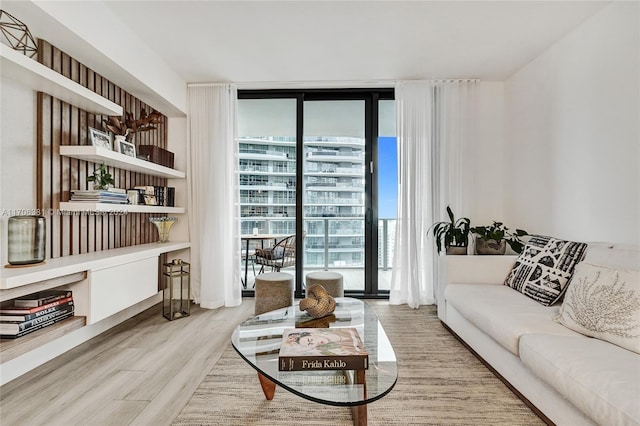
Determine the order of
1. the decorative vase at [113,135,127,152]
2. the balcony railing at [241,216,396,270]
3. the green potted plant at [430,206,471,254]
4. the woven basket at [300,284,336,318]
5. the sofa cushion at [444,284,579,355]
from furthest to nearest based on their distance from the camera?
1. the balcony railing at [241,216,396,270]
2. the green potted plant at [430,206,471,254]
3. the decorative vase at [113,135,127,152]
4. the woven basket at [300,284,336,318]
5. the sofa cushion at [444,284,579,355]

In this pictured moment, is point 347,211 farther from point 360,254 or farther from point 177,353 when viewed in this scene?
point 177,353

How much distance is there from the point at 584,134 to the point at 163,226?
399cm

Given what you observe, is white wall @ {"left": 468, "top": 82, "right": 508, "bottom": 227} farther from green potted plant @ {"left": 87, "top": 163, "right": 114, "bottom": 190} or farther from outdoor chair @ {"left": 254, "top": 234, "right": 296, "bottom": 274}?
green potted plant @ {"left": 87, "top": 163, "right": 114, "bottom": 190}

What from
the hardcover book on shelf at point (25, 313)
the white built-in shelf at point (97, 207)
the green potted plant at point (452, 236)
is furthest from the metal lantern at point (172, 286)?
the green potted plant at point (452, 236)

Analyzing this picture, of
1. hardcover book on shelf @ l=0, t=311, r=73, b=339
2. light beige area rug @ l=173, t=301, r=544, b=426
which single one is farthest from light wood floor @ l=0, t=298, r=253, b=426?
hardcover book on shelf @ l=0, t=311, r=73, b=339

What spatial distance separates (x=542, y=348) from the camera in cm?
152

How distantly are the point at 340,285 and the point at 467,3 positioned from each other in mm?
2482

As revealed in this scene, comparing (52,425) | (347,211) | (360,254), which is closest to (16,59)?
(52,425)

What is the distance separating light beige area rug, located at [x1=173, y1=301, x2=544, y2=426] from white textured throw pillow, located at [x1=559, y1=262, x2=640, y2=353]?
54 centimetres

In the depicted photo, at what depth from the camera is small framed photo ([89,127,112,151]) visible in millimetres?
2521

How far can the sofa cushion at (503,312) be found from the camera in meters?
1.75

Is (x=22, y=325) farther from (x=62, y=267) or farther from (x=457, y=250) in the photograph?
(x=457, y=250)

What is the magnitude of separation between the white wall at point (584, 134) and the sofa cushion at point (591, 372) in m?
1.15

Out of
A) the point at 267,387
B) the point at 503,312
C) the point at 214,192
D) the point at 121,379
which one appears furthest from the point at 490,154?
the point at 121,379
